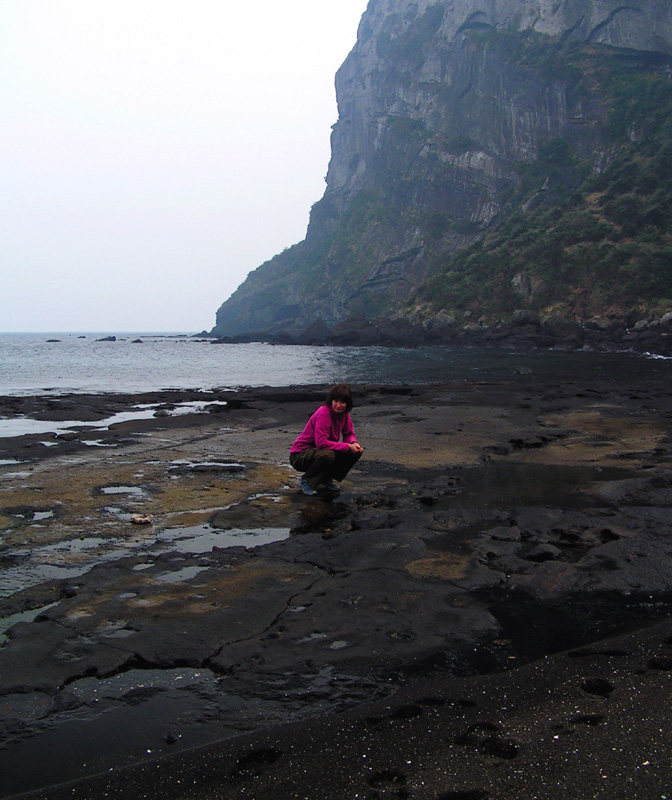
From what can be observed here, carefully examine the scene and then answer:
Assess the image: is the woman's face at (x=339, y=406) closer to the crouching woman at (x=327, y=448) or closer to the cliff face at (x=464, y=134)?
the crouching woman at (x=327, y=448)

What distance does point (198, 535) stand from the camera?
7152 millimetres

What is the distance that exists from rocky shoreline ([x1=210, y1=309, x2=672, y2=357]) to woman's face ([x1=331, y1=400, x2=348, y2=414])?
1899 inches

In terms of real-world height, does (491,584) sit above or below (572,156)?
below

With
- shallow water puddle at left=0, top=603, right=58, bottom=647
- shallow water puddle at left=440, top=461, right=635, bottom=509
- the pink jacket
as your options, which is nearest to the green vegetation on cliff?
shallow water puddle at left=440, top=461, right=635, bottom=509

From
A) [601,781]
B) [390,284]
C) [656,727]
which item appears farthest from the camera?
[390,284]

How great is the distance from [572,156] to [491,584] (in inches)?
4378

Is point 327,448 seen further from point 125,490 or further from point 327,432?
point 125,490

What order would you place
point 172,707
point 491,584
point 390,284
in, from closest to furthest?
point 172,707 → point 491,584 → point 390,284

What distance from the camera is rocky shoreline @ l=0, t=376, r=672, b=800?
3.04 m

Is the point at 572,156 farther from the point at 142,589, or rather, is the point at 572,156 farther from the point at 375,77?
the point at 142,589

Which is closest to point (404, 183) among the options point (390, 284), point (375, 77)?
point (390, 284)

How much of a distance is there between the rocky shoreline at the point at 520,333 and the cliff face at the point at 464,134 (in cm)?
363

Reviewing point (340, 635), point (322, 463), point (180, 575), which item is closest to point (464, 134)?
point (322, 463)

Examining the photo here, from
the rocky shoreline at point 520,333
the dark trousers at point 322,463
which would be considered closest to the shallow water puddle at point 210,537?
the dark trousers at point 322,463
